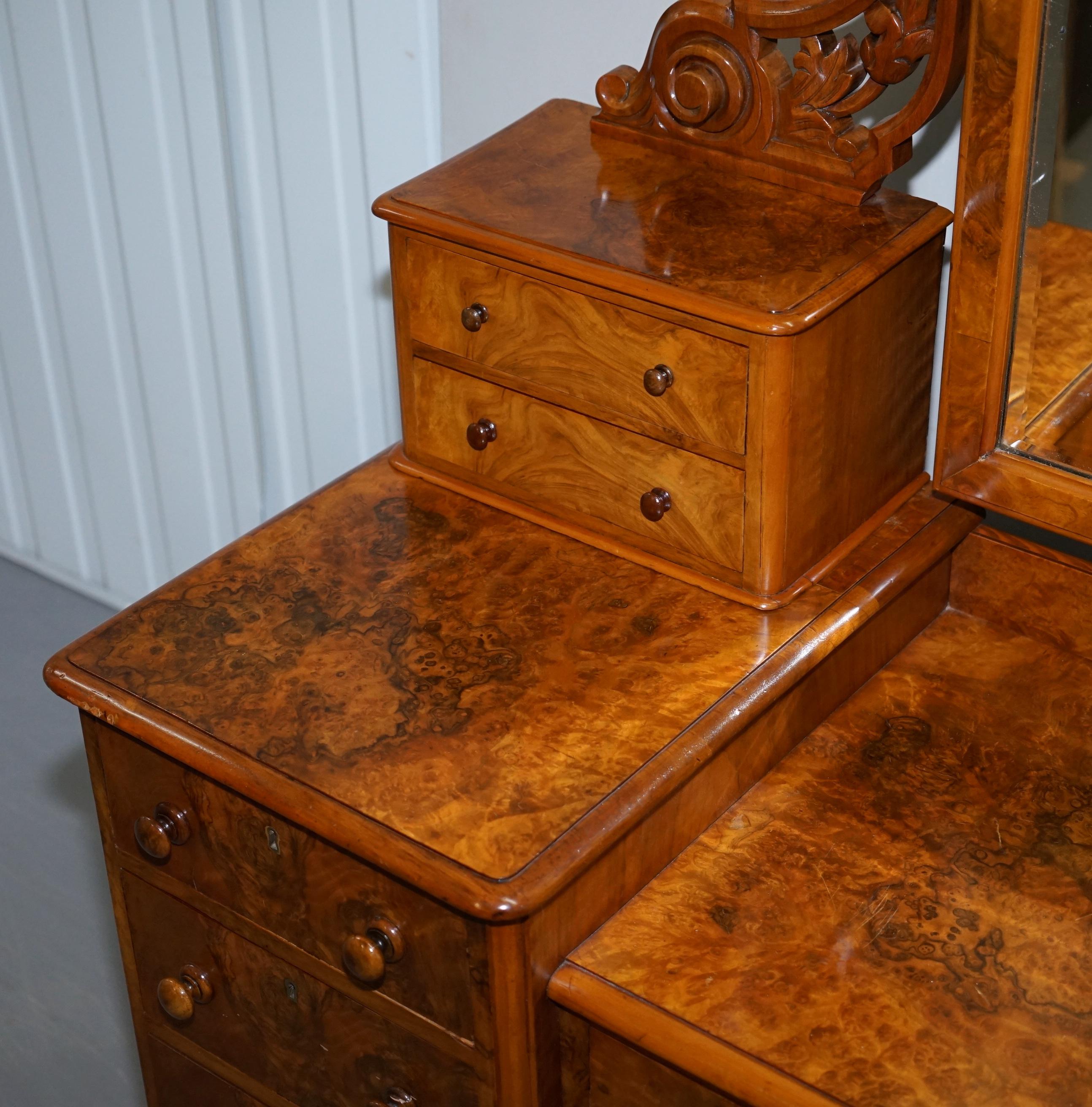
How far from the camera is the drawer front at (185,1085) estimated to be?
1.67 meters

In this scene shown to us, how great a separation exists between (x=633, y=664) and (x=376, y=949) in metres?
0.35

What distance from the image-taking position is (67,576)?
3.18 meters

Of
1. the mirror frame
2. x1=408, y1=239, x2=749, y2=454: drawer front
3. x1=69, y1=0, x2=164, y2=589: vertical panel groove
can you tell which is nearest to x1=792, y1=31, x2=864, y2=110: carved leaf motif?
the mirror frame

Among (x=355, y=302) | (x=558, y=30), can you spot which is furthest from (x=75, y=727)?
(x=558, y=30)

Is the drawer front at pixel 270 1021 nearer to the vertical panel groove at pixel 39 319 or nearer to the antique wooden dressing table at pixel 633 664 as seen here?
the antique wooden dressing table at pixel 633 664

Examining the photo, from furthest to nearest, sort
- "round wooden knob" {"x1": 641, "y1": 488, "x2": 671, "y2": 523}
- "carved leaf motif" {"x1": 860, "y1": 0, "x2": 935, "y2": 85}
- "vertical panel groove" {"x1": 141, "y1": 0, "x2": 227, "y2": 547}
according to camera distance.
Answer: "vertical panel groove" {"x1": 141, "y1": 0, "x2": 227, "y2": 547}
"round wooden knob" {"x1": 641, "y1": 488, "x2": 671, "y2": 523}
"carved leaf motif" {"x1": 860, "y1": 0, "x2": 935, "y2": 85}

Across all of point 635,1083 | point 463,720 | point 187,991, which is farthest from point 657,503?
point 187,991

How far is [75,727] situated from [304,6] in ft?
4.68

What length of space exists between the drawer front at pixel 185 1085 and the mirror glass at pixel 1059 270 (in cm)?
106

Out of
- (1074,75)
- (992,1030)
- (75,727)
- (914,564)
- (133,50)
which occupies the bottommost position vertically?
(75,727)

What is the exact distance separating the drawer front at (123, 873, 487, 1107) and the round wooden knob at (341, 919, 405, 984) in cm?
8

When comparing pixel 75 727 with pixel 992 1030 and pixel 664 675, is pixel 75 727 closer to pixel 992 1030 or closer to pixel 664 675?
pixel 664 675

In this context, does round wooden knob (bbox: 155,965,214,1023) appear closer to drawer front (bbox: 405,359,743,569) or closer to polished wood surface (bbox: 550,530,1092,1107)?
polished wood surface (bbox: 550,530,1092,1107)

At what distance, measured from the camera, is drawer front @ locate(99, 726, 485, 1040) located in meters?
Result: 1.34
